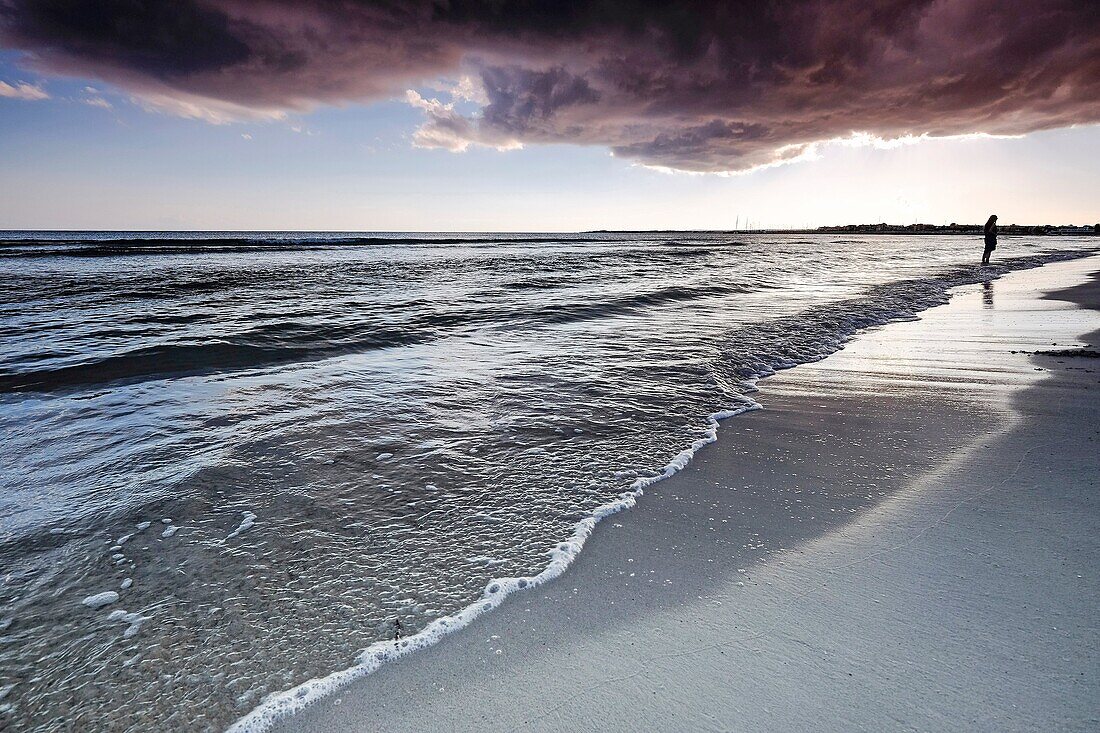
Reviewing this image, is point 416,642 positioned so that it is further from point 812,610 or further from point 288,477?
point 288,477

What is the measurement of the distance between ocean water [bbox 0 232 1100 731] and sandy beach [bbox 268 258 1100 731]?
28 centimetres

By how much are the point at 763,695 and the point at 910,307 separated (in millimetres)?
13590

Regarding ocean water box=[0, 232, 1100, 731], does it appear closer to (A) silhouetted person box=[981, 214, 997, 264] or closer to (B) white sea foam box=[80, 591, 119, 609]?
(B) white sea foam box=[80, 591, 119, 609]

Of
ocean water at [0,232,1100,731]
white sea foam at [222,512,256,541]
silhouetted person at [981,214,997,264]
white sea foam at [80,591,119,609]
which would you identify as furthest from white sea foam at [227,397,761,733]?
silhouetted person at [981,214,997,264]

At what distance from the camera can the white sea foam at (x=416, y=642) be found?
178 centimetres

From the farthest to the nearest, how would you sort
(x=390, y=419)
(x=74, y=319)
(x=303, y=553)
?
(x=74, y=319)
(x=390, y=419)
(x=303, y=553)

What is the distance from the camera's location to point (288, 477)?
361 centimetres

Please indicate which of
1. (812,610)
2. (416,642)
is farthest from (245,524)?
(812,610)

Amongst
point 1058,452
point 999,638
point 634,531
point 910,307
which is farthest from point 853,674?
point 910,307

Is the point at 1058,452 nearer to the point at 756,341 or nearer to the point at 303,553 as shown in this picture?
the point at 756,341

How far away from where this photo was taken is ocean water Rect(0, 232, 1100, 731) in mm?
2039

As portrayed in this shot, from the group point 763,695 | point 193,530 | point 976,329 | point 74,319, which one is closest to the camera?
point 763,695

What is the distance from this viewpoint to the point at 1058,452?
12.5 feet

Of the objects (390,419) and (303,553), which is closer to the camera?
(303,553)
